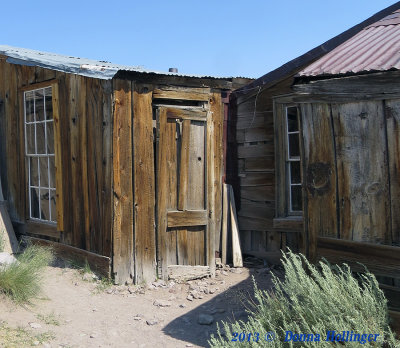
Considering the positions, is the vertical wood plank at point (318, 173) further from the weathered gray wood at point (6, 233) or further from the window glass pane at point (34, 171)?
the window glass pane at point (34, 171)

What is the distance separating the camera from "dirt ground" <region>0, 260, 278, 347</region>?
205 inches

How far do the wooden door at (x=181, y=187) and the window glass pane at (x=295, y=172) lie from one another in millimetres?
1489

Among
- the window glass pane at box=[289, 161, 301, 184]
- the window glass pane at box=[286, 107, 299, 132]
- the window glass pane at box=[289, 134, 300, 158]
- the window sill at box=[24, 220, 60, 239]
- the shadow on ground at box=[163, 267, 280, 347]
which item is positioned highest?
the window glass pane at box=[286, 107, 299, 132]

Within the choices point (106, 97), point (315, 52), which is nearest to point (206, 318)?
point (106, 97)

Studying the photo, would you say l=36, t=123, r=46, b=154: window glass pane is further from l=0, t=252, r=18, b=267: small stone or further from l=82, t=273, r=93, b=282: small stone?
l=82, t=273, r=93, b=282: small stone

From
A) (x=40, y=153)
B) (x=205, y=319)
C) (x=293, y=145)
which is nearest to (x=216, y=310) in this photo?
(x=205, y=319)

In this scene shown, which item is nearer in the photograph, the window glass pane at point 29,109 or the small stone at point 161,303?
the small stone at point 161,303

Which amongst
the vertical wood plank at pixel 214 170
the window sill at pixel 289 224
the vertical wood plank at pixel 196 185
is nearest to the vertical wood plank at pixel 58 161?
the vertical wood plank at pixel 196 185

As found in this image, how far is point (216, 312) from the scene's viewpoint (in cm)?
610

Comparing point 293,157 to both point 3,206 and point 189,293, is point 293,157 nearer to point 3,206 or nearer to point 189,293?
point 189,293

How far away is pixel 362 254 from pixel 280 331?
1025mm

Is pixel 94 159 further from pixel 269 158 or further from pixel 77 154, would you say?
pixel 269 158

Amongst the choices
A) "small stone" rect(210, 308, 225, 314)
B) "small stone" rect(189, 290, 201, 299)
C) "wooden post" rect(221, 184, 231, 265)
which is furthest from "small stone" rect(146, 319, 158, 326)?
"wooden post" rect(221, 184, 231, 265)

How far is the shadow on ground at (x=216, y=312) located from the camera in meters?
5.44
